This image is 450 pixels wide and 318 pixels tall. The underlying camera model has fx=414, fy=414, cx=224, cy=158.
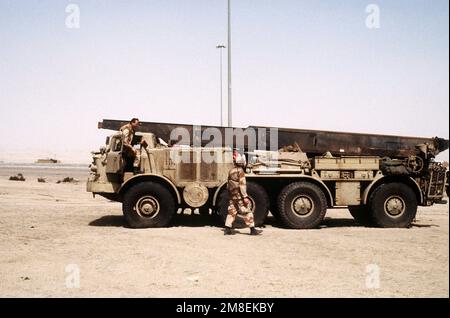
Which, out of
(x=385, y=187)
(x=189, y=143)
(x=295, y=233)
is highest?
(x=189, y=143)

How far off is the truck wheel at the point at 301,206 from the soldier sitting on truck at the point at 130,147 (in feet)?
11.2

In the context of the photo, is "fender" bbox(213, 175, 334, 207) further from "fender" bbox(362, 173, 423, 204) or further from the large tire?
"fender" bbox(362, 173, 423, 204)

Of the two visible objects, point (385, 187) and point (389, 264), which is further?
point (385, 187)

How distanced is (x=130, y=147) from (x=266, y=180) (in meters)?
3.29

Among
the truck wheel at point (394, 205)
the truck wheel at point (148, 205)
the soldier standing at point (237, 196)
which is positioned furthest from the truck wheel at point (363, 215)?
the truck wheel at point (148, 205)

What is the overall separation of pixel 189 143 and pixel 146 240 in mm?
3458

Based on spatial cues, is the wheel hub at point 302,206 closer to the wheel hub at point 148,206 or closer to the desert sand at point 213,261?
the desert sand at point 213,261

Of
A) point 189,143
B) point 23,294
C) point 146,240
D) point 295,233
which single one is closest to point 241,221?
point 295,233

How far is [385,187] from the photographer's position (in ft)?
33.0

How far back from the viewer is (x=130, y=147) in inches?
374

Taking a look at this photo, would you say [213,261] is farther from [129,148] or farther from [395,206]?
[395,206]

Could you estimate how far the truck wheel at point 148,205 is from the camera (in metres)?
9.36
